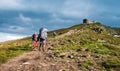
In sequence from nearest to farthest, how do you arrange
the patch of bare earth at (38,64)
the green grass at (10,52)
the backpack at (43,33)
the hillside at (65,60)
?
the patch of bare earth at (38,64)
the hillside at (65,60)
the green grass at (10,52)
the backpack at (43,33)

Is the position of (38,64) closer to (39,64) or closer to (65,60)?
(39,64)

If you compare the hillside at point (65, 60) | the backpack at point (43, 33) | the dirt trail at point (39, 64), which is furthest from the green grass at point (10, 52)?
the backpack at point (43, 33)

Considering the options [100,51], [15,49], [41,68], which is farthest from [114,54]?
[15,49]

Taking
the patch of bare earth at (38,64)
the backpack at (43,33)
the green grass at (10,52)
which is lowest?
the patch of bare earth at (38,64)

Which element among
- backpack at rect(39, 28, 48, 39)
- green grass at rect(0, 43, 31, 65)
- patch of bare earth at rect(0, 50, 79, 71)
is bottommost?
patch of bare earth at rect(0, 50, 79, 71)

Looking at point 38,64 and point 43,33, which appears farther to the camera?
point 43,33

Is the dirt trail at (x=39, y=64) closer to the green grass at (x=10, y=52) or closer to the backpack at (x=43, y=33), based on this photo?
the green grass at (x=10, y=52)

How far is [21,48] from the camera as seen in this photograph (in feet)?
149

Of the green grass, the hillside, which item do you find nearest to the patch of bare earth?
the hillside

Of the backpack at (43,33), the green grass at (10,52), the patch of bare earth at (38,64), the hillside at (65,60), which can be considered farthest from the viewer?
the backpack at (43,33)

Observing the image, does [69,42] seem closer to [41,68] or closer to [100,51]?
[100,51]

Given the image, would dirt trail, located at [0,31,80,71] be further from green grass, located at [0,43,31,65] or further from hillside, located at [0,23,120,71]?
green grass, located at [0,43,31,65]

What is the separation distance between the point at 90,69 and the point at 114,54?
24.1 ft

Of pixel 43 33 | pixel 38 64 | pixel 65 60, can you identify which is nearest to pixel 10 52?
pixel 43 33
